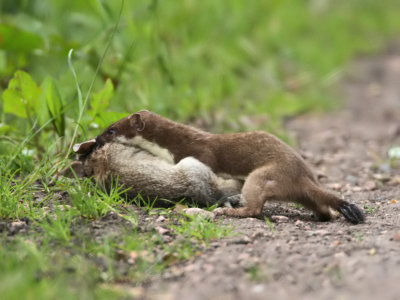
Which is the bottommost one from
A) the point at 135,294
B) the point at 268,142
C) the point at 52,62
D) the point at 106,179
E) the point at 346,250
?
the point at 135,294

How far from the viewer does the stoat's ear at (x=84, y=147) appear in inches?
167

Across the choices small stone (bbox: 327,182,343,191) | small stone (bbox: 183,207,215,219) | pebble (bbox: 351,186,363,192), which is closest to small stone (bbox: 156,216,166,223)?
small stone (bbox: 183,207,215,219)

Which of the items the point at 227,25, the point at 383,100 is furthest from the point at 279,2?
the point at 383,100

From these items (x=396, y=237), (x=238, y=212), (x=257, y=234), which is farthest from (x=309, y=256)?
(x=238, y=212)

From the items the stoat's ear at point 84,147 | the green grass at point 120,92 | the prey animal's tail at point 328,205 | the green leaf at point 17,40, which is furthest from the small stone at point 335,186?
the green leaf at point 17,40

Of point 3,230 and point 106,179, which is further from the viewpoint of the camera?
point 106,179

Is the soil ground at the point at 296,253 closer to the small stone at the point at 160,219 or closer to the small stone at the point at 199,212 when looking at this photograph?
the small stone at the point at 160,219

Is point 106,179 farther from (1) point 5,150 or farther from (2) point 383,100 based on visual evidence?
(2) point 383,100

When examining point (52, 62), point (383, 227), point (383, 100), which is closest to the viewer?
point (383, 227)

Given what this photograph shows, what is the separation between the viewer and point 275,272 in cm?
294

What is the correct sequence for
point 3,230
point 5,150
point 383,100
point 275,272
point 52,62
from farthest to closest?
point 383,100 → point 52,62 → point 5,150 → point 3,230 → point 275,272

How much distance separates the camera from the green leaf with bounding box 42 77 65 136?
452cm

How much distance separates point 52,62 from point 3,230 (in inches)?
130

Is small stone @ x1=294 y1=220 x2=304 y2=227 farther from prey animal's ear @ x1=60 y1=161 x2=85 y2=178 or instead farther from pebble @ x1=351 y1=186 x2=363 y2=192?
prey animal's ear @ x1=60 y1=161 x2=85 y2=178
